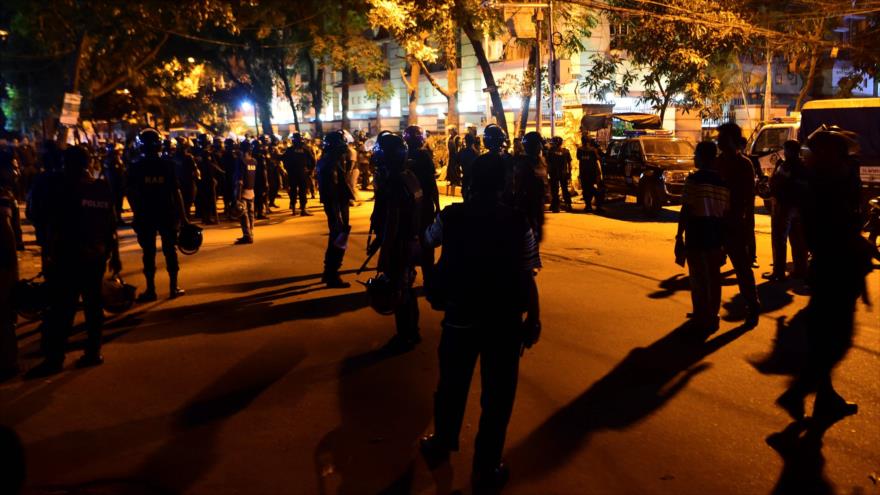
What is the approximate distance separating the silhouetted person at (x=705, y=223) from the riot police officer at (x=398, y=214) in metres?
2.47

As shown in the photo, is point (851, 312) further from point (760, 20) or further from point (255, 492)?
point (760, 20)

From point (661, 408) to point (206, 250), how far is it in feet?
32.7

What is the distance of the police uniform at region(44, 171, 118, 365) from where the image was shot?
658 centimetres

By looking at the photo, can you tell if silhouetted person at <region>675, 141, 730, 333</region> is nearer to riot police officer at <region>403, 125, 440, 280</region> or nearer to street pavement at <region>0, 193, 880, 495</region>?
street pavement at <region>0, 193, 880, 495</region>

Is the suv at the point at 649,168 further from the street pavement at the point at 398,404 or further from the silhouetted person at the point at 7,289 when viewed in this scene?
the silhouetted person at the point at 7,289

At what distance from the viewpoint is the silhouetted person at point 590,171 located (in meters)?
19.2

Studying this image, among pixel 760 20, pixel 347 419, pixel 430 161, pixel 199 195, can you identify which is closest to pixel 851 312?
pixel 347 419

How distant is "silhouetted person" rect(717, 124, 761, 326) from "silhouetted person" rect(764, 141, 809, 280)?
1330 mm

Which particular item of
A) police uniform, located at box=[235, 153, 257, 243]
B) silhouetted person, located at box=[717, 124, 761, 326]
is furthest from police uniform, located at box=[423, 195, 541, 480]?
police uniform, located at box=[235, 153, 257, 243]

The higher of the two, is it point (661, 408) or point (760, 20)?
point (760, 20)

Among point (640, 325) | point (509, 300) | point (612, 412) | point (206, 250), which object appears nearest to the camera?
point (509, 300)

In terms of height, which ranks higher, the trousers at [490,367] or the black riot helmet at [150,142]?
the black riot helmet at [150,142]

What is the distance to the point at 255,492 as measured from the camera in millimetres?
4418

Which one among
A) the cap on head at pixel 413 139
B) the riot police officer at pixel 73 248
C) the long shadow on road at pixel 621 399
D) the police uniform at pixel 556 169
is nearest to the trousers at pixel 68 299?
the riot police officer at pixel 73 248
